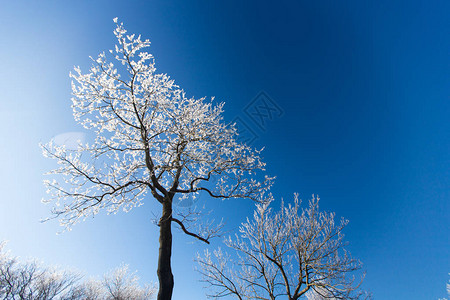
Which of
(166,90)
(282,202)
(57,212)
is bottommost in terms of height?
(57,212)

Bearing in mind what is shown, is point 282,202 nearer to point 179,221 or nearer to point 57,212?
point 179,221

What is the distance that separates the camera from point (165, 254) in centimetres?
446

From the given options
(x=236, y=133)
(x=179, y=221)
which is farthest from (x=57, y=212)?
(x=236, y=133)

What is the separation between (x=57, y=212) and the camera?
201 inches

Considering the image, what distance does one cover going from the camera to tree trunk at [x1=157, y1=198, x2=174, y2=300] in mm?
4082

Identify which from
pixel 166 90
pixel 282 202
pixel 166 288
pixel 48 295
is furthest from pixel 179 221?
pixel 48 295

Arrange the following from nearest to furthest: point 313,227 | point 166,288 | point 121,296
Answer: point 166,288 → point 313,227 → point 121,296

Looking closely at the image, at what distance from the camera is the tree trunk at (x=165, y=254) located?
13.4 feet

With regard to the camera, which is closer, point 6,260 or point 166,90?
point 166,90

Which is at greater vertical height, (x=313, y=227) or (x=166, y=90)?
(x=166, y=90)

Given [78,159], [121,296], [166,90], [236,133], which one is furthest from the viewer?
[121,296]

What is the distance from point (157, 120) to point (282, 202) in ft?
21.7

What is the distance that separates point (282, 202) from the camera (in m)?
9.36

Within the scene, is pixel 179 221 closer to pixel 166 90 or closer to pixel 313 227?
pixel 166 90
